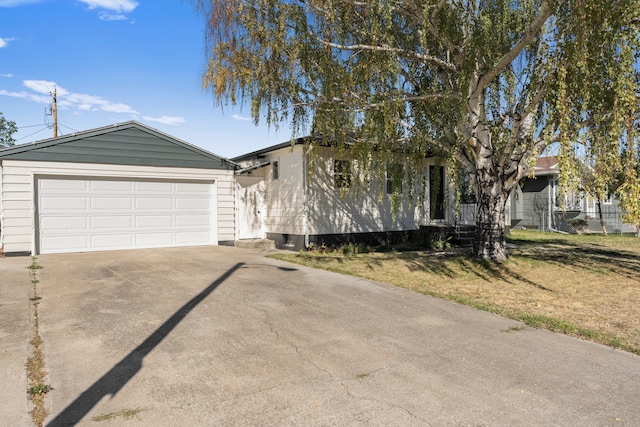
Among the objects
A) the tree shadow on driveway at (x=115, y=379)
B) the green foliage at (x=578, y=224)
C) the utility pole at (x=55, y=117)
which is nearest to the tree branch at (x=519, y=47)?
the tree shadow on driveway at (x=115, y=379)

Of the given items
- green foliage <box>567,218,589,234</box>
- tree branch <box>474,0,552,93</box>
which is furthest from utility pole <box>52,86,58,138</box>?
green foliage <box>567,218,589,234</box>

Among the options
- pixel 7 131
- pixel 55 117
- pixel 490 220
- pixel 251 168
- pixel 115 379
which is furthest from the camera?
pixel 7 131

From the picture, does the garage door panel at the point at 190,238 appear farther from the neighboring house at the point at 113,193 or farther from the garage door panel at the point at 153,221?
the garage door panel at the point at 153,221

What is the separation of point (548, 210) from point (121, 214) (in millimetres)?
20276

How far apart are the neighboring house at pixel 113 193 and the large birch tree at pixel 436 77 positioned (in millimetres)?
4598

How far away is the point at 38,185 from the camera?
11.1 m

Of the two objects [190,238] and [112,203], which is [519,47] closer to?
[190,238]

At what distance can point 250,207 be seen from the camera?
1417 centimetres

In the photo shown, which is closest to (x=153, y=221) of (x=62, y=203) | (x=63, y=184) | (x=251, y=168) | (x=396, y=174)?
(x=62, y=203)

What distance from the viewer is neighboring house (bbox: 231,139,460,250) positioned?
1259cm

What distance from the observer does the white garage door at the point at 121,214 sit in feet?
36.9

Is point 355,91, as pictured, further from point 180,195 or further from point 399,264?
point 180,195

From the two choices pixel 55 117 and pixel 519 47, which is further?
pixel 55 117

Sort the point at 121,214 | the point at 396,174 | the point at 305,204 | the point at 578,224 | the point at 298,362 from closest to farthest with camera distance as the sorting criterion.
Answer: the point at 298,362 → the point at 396,174 → the point at 121,214 → the point at 305,204 → the point at 578,224
